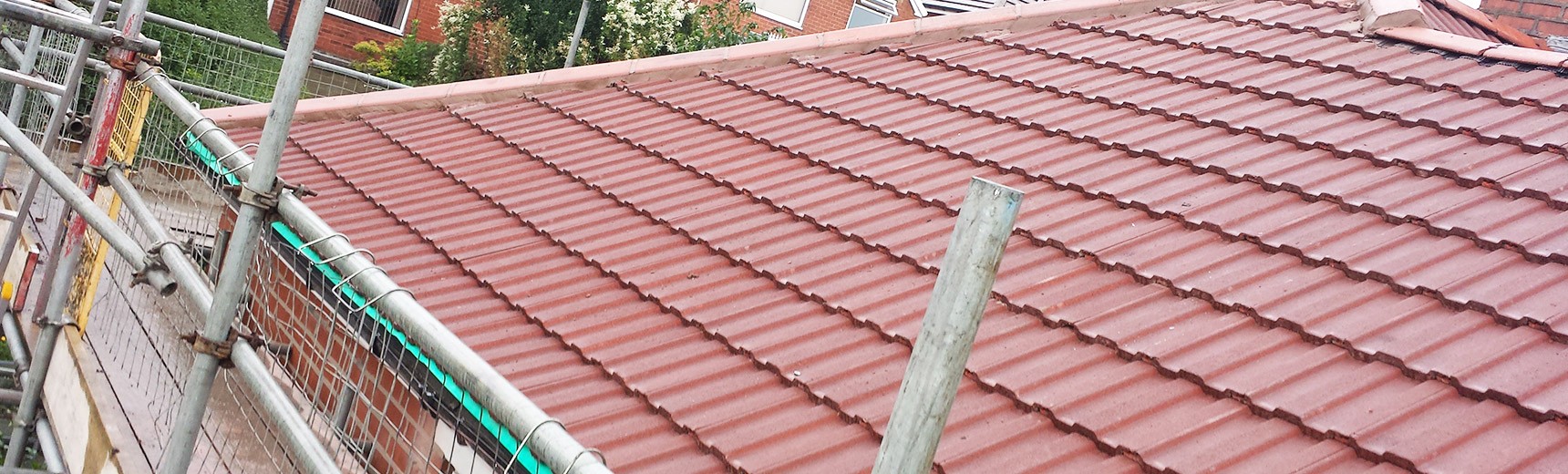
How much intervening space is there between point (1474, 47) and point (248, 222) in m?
4.61

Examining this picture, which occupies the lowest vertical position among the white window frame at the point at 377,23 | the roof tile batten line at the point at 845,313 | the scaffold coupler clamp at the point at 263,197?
the white window frame at the point at 377,23

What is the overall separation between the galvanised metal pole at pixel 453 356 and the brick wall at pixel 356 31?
17.8 m

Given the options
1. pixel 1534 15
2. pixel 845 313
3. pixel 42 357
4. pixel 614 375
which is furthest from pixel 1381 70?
pixel 42 357

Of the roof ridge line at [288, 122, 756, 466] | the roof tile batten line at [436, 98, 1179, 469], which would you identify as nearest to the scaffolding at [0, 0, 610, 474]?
the roof ridge line at [288, 122, 756, 466]

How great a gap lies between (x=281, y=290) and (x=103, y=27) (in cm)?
159

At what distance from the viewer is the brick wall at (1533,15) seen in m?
7.67

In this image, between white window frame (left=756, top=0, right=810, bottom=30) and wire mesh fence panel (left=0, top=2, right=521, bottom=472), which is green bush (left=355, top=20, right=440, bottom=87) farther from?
wire mesh fence panel (left=0, top=2, right=521, bottom=472)

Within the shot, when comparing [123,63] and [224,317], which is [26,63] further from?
[224,317]

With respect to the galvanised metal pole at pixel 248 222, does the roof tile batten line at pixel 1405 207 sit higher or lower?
→ higher

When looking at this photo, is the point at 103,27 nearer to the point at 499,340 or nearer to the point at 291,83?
the point at 499,340

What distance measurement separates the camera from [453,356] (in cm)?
206

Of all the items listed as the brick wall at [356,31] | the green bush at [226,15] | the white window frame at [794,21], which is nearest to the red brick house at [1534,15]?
the green bush at [226,15]

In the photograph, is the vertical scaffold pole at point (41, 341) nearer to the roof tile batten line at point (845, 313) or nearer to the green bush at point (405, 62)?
the roof tile batten line at point (845, 313)

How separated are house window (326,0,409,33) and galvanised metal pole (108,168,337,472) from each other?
57.1 feet
